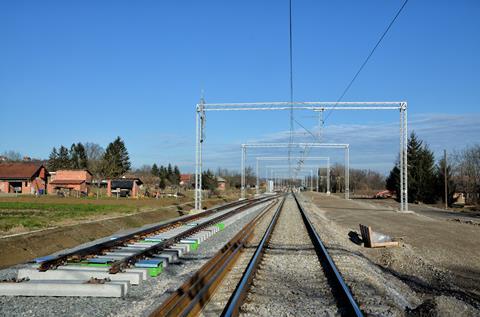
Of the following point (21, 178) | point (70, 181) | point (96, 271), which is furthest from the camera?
point (70, 181)

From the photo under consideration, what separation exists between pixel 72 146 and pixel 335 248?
12701 cm

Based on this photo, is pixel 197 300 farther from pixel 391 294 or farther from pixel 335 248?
pixel 335 248

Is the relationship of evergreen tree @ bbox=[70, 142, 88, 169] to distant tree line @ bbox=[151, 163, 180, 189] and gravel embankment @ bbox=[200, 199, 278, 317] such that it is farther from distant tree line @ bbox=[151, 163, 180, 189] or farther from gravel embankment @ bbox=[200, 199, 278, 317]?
gravel embankment @ bbox=[200, 199, 278, 317]

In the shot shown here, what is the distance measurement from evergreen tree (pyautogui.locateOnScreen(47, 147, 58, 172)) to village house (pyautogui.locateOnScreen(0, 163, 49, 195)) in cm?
4265

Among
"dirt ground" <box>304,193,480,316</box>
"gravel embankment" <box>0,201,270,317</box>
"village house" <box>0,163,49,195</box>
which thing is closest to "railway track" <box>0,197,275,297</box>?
"gravel embankment" <box>0,201,270,317</box>

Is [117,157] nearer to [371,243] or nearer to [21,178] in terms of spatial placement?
[21,178]

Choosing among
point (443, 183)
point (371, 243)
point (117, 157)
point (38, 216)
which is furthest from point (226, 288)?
point (117, 157)

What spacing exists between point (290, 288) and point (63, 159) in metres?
129

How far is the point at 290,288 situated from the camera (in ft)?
30.8

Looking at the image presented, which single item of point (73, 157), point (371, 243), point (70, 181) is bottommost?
point (371, 243)

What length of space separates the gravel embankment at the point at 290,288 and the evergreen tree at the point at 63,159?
401 ft

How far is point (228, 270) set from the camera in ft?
36.7

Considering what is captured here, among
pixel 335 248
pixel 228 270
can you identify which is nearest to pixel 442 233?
pixel 335 248

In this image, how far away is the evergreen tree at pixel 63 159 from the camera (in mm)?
127750
